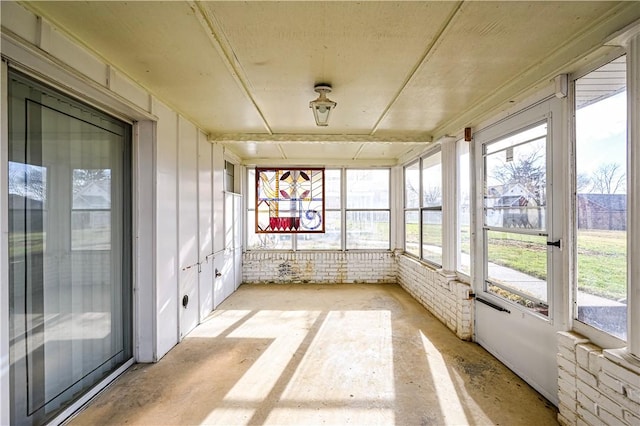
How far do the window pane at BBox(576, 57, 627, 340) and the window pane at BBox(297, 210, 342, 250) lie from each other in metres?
4.42

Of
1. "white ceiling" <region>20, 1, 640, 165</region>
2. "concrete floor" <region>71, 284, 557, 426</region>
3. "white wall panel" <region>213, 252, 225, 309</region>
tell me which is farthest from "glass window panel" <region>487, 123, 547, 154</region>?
"white wall panel" <region>213, 252, 225, 309</region>

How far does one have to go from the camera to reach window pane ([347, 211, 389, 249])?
20.7 feet

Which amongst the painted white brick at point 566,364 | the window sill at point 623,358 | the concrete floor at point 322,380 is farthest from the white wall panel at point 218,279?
the window sill at point 623,358

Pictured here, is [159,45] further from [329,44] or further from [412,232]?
[412,232]

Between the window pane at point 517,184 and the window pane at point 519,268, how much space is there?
14 centimetres

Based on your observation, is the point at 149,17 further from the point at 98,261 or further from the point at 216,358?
the point at 216,358

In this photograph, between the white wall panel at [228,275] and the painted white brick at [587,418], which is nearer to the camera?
the painted white brick at [587,418]

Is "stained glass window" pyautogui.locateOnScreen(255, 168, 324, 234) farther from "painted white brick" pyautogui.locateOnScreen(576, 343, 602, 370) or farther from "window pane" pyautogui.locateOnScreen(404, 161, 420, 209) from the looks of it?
"painted white brick" pyautogui.locateOnScreen(576, 343, 602, 370)

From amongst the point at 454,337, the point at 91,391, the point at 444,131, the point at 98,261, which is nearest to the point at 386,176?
the point at 444,131

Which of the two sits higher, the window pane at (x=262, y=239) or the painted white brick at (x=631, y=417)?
the window pane at (x=262, y=239)

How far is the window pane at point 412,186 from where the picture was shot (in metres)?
5.18

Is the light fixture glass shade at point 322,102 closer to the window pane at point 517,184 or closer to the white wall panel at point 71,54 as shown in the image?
the white wall panel at point 71,54

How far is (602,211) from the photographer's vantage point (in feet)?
6.32

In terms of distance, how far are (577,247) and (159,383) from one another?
3.54 m
